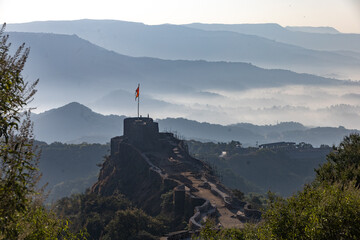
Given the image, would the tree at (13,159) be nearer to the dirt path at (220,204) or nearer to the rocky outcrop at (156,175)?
the dirt path at (220,204)

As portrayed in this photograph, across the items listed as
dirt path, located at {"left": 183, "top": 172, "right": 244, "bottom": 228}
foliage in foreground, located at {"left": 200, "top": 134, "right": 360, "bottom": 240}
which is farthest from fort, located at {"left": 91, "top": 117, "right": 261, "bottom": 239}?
foliage in foreground, located at {"left": 200, "top": 134, "right": 360, "bottom": 240}

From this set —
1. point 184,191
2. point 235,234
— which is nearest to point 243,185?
point 184,191

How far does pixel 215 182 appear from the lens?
74.4 metres

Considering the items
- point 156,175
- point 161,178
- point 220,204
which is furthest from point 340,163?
point 156,175

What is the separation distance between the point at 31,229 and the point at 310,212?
34.0 feet

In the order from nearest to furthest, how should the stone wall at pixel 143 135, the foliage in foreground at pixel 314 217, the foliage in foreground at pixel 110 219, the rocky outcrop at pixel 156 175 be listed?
the foliage in foreground at pixel 314 217, the foliage in foreground at pixel 110 219, the rocky outcrop at pixel 156 175, the stone wall at pixel 143 135

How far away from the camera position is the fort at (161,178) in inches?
2210

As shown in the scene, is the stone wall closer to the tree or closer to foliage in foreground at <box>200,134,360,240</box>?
foliage in foreground at <box>200,134,360,240</box>

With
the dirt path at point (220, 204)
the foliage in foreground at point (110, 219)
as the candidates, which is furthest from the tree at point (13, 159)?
the dirt path at point (220, 204)

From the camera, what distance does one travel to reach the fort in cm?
5613

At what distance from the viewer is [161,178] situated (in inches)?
3004

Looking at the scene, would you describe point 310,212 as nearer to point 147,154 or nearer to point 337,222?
point 337,222

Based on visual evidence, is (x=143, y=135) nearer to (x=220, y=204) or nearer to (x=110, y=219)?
(x=110, y=219)

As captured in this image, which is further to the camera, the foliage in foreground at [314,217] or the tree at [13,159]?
the foliage in foreground at [314,217]
